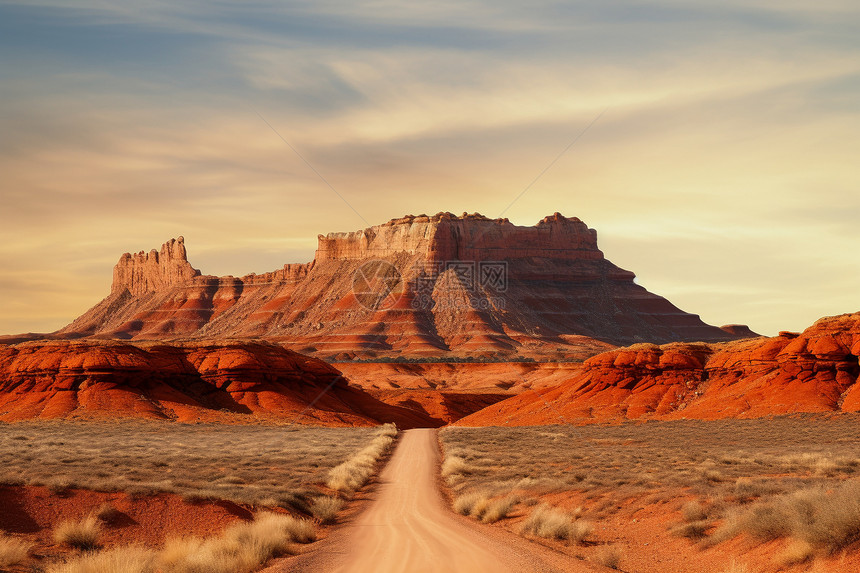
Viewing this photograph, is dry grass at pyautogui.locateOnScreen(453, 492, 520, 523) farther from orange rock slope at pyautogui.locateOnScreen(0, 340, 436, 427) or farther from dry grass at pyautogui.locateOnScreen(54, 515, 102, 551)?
orange rock slope at pyautogui.locateOnScreen(0, 340, 436, 427)

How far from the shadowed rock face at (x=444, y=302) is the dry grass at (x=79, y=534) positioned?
11097 centimetres

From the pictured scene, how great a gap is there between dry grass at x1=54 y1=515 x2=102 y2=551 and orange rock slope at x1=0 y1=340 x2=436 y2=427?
126 ft

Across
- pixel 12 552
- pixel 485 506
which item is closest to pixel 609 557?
pixel 485 506

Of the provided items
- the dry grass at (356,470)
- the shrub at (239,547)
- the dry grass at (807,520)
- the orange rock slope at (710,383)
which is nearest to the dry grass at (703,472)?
the dry grass at (807,520)

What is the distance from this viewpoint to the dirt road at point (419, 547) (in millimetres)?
12711

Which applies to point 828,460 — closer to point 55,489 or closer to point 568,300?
point 55,489

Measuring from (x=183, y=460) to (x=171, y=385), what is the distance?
3547 cm

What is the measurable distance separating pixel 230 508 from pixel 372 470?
11624 millimetres

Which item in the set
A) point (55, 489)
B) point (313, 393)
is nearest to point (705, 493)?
point (55, 489)

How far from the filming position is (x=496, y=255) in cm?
17538

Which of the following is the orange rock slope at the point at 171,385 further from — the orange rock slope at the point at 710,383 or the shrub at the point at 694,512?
the shrub at the point at 694,512

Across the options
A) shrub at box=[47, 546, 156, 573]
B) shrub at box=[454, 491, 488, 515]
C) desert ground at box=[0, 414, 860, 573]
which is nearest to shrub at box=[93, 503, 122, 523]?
desert ground at box=[0, 414, 860, 573]

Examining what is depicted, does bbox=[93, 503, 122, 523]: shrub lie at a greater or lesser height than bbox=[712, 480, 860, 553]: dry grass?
lesser

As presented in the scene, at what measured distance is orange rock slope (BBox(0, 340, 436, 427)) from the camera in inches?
2122
